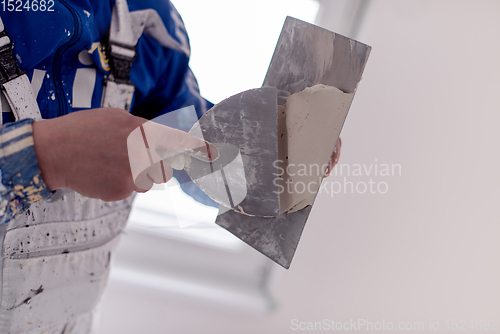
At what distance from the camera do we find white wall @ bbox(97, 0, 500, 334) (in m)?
0.55

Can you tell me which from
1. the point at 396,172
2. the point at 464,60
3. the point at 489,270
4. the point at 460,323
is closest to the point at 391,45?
the point at 464,60

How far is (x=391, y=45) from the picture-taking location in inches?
21.8

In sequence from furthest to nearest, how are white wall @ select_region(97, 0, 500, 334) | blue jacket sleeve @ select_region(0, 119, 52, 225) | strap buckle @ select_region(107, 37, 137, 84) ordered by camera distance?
white wall @ select_region(97, 0, 500, 334) → strap buckle @ select_region(107, 37, 137, 84) → blue jacket sleeve @ select_region(0, 119, 52, 225)

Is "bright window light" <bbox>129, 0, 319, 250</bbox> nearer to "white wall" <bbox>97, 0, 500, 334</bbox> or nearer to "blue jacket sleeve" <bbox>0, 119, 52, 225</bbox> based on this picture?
"white wall" <bbox>97, 0, 500, 334</bbox>

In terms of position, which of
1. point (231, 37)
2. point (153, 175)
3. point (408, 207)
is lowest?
point (408, 207)

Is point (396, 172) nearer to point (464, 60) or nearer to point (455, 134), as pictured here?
point (455, 134)

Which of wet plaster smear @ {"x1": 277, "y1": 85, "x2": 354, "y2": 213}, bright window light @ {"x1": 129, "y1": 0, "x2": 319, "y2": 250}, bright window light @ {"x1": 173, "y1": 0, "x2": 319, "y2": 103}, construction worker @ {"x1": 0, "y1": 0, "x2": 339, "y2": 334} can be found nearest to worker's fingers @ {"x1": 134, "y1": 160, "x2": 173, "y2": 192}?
construction worker @ {"x1": 0, "y1": 0, "x2": 339, "y2": 334}

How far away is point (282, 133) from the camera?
296 mm

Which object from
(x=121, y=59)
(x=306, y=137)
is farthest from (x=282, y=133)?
(x=121, y=59)

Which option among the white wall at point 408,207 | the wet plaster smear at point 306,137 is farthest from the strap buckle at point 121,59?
the white wall at point 408,207

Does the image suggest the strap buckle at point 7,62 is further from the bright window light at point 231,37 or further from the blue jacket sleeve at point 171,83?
the bright window light at point 231,37

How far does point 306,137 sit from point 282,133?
0.09ft

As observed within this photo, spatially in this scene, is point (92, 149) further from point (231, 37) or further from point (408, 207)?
point (408, 207)

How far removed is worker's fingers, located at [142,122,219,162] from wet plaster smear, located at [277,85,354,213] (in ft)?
0.28
